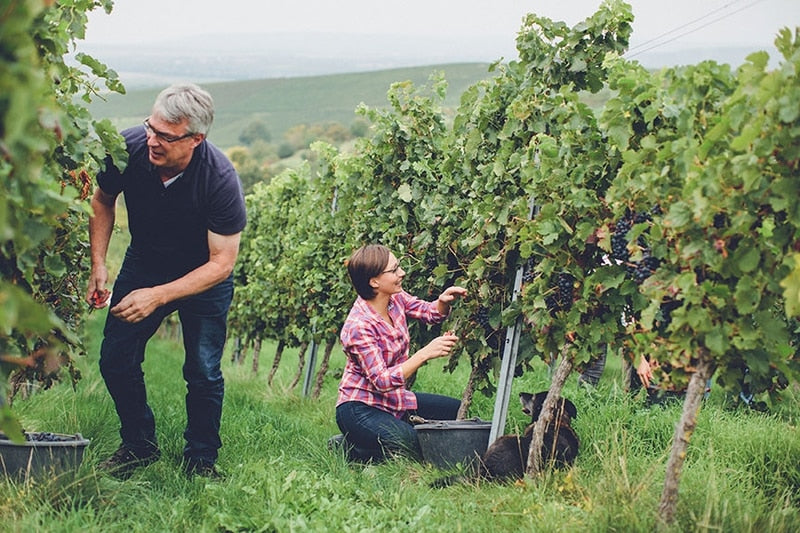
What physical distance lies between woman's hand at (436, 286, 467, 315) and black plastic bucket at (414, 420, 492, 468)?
758mm

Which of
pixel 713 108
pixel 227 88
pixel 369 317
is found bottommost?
pixel 369 317

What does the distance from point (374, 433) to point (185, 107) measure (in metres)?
2.04

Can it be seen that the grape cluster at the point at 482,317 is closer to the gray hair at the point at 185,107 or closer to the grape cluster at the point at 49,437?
the gray hair at the point at 185,107

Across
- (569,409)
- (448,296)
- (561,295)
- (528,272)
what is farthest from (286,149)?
(561,295)

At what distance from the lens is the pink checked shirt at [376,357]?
192 inches

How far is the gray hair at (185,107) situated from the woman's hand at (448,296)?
1.68 meters

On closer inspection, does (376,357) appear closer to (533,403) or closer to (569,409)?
(533,403)

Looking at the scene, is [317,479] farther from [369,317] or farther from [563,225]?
[563,225]

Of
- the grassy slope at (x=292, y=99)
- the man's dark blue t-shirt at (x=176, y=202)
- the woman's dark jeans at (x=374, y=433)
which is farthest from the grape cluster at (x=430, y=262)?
the grassy slope at (x=292, y=99)

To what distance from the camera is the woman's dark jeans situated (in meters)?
4.90

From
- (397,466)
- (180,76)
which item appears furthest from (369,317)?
(180,76)

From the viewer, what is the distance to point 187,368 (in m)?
4.72

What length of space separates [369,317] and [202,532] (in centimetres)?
183

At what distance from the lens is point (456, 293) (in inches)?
199
